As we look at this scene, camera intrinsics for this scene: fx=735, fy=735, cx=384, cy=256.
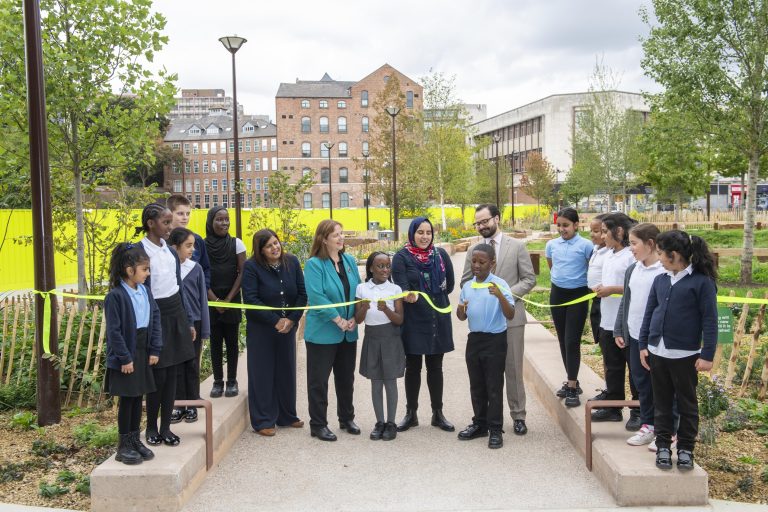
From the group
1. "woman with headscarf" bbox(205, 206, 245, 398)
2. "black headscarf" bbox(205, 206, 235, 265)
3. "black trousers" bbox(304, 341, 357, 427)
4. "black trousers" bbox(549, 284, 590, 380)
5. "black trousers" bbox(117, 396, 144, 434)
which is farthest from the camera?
"black headscarf" bbox(205, 206, 235, 265)

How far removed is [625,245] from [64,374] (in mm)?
5493

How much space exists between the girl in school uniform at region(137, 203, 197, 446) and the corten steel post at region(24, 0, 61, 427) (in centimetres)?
147

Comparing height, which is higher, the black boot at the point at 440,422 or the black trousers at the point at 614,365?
the black trousers at the point at 614,365

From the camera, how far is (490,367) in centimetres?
611

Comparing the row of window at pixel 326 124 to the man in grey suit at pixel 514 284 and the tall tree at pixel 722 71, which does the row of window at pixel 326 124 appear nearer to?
the tall tree at pixel 722 71

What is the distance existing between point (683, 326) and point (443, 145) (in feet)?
131

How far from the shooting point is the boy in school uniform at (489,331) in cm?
602

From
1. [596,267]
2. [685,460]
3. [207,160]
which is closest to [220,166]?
[207,160]

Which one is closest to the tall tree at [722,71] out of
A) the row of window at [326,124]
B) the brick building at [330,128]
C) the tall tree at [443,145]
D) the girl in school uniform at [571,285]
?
the girl in school uniform at [571,285]

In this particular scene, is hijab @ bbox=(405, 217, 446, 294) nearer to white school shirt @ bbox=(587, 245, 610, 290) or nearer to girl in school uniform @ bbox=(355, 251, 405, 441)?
girl in school uniform @ bbox=(355, 251, 405, 441)

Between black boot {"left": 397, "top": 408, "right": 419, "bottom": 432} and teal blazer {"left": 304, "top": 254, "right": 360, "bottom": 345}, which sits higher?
teal blazer {"left": 304, "top": 254, "right": 360, "bottom": 345}

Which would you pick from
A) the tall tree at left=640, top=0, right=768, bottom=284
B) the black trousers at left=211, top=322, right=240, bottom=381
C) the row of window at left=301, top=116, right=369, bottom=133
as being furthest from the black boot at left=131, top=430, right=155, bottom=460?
the row of window at left=301, top=116, right=369, bottom=133

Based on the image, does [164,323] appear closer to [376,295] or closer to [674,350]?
[376,295]

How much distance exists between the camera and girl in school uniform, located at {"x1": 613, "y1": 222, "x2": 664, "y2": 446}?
17.4ft
